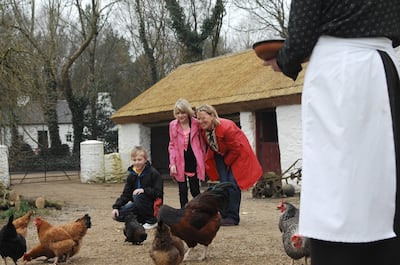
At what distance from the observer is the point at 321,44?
2.05 metres

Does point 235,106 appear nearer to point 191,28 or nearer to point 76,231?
point 76,231

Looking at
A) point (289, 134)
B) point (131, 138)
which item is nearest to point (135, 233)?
point (289, 134)

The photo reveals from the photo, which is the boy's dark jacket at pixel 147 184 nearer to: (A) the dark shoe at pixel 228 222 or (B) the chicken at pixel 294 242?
(A) the dark shoe at pixel 228 222

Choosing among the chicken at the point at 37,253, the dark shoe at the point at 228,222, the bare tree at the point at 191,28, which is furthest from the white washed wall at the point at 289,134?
the bare tree at the point at 191,28

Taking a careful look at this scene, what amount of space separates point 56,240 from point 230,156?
2.62m

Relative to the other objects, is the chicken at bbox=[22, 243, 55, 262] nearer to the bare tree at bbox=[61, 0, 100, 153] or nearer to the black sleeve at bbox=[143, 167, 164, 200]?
the black sleeve at bbox=[143, 167, 164, 200]

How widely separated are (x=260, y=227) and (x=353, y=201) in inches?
227

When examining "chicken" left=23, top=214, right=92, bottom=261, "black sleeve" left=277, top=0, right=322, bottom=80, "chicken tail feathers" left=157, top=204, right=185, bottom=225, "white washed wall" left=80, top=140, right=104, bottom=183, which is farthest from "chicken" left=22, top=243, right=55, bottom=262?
"white washed wall" left=80, top=140, right=104, bottom=183

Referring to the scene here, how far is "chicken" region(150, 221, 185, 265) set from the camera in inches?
192

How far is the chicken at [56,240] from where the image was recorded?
5.52 m

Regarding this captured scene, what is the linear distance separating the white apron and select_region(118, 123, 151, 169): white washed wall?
54.8 feet

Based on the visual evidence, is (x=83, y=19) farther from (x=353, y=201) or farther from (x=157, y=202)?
(x=353, y=201)

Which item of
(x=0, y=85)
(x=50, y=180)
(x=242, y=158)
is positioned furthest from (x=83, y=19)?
(x=242, y=158)

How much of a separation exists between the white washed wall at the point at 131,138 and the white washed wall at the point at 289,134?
22.3 feet
